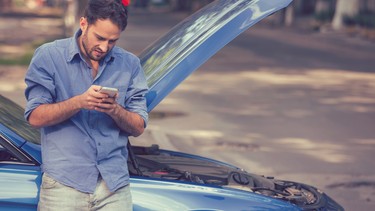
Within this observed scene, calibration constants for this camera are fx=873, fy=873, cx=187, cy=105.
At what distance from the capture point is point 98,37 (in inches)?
139

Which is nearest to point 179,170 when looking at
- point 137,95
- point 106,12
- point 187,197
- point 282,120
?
point 187,197

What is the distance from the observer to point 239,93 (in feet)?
52.9

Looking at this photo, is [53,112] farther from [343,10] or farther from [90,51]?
[343,10]

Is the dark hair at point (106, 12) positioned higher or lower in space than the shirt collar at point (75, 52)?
higher

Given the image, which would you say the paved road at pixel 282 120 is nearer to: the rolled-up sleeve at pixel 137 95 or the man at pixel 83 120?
the rolled-up sleeve at pixel 137 95

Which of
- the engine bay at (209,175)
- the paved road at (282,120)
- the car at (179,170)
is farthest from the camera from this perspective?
the paved road at (282,120)

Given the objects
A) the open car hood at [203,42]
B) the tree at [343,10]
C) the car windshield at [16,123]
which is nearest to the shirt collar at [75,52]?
the open car hood at [203,42]

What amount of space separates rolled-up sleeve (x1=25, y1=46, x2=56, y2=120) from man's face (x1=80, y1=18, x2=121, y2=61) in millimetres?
177

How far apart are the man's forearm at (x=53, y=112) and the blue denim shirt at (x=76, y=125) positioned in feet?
0.11

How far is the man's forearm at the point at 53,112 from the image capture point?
11.3 feet

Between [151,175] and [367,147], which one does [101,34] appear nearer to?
[151,175]

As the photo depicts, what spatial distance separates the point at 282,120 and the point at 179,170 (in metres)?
8.13

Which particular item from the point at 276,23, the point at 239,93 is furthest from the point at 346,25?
the point at 239,93

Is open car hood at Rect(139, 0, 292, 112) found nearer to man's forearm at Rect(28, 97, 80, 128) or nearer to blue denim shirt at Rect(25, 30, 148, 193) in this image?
blue denim shirt at Rect(25, 30, 148, 193)
